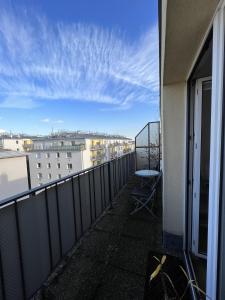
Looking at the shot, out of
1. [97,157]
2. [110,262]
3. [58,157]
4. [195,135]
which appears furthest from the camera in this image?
[97,157]

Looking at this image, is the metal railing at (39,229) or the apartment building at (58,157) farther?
the apartment building at (58,157)

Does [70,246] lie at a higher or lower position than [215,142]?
lower

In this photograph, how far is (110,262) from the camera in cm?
198

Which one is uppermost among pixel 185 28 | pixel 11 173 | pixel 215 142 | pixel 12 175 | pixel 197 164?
pixel 185 28

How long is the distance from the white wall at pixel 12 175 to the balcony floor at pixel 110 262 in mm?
6642

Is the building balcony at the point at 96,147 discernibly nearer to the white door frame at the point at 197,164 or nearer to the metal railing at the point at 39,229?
the metal railing at the point at 39,229

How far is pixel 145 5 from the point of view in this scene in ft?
6.47

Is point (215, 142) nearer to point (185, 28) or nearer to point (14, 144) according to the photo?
point (185, 28)

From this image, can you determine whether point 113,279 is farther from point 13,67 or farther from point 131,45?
point 13,67

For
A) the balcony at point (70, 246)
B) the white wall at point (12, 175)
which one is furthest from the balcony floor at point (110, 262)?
the white wall at point (12, 175)

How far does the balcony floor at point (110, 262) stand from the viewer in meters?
1.60

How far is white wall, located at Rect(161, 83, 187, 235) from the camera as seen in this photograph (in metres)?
2.06

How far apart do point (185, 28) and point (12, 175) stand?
29.8ft

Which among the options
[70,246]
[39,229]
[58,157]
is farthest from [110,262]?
[58,157]
